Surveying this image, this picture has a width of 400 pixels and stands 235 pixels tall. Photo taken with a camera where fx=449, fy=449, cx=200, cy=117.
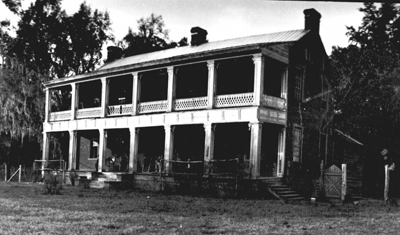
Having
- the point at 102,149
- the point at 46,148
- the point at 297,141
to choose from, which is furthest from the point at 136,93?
the point at 46,148

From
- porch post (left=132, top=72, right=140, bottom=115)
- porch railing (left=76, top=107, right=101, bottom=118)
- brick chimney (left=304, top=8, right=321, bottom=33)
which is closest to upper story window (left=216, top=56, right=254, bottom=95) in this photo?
porch post (left=132, top=72, right=140, bottom=115)

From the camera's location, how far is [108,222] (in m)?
9.63

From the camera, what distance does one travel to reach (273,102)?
20656 mm

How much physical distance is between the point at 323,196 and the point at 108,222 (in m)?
11.9

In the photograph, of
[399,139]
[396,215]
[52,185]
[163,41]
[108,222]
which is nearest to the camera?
[108,222]

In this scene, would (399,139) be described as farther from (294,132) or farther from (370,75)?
(294,132)

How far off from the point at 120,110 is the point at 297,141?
10097 mm

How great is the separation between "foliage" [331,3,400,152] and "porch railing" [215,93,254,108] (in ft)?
19.9

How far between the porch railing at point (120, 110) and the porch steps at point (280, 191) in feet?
31.2

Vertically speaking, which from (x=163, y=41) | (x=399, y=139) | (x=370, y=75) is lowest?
(x=399, y=139)


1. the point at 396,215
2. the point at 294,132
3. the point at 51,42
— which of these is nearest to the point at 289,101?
the point at 294,132

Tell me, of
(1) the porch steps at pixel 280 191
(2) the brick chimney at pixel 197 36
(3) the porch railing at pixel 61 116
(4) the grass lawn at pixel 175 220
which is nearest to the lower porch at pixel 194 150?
(1) the porch steps at pixel 280 191

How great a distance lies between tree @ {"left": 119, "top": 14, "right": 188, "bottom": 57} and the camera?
46062 millimetres

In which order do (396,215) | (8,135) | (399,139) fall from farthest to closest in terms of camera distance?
(8,135) < (399,139) < (396,215)
